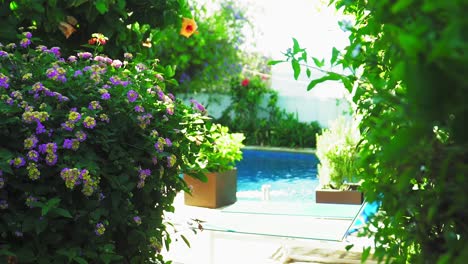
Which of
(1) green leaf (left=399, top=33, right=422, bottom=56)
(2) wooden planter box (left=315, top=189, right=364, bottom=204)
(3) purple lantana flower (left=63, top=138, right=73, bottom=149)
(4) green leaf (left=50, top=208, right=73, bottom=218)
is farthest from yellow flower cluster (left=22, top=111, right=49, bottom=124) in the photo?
(2) wooden planter box (left=315, top=189, right=364, bottom=204)

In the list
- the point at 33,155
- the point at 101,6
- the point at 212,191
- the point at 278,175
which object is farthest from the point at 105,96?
the point at 278,175

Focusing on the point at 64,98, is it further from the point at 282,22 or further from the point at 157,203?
the point at 282,22

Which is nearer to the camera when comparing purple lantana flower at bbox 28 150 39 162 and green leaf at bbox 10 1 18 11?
purple lantana flower at bbox 28 150 39 162

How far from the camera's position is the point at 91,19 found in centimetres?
364

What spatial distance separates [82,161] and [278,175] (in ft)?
34.1

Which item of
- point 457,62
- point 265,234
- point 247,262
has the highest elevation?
point 457,62

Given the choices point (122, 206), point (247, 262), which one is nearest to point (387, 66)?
point (122, 206)

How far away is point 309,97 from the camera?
1758cm

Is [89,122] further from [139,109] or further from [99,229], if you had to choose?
[99,229]

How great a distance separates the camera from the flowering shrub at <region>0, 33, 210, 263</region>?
2428 mm

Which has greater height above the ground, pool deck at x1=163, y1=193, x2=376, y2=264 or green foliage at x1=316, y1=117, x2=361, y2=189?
green foliage at x1=316, y1=117, x2=361, y2=189

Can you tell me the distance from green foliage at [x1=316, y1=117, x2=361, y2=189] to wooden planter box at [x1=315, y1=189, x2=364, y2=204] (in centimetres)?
36

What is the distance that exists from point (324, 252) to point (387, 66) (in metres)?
2.61

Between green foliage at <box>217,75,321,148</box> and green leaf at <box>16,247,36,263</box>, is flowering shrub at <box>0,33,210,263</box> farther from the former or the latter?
green foliage at <box>217,75,321,148</box>
